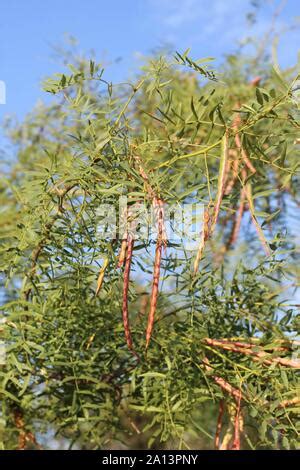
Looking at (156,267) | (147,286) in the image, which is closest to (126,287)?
(156,267)

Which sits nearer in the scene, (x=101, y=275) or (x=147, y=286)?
(x=101, y=275)

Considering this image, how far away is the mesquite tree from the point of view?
52 centimetres

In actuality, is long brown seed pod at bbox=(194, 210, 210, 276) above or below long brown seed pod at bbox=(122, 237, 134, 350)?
above

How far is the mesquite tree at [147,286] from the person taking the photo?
0.52m

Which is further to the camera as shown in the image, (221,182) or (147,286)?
(147,286)

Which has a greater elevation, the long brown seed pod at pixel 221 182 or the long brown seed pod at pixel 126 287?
the long brown seed pod at pixel 221 182

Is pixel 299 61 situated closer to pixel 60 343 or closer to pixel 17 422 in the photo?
pixel 60 343

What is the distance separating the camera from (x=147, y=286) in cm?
63

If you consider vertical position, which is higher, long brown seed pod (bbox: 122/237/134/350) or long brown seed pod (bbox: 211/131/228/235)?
long brown seed pod (bbox: 211/131/228/235)

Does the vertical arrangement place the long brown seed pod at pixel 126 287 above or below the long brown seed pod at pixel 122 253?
below

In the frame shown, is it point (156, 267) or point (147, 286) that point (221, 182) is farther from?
point (147, 286)

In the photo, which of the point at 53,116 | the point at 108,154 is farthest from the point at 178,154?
the point at 53,116

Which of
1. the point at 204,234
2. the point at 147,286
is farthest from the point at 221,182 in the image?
the point at 147,286

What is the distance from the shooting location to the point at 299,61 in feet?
1.64
